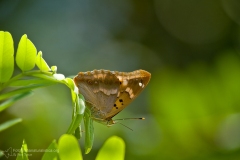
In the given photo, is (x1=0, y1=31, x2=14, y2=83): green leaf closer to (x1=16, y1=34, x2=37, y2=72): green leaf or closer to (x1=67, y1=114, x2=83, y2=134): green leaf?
(x1=16, y1=34, x2=37, y2=72): green leaf

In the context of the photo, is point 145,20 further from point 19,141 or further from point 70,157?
point 70,157

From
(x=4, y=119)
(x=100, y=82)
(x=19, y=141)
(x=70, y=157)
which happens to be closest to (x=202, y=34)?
(x=4, y=119)

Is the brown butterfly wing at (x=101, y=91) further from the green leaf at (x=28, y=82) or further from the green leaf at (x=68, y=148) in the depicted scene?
the green leaf at (x=68, y=148)

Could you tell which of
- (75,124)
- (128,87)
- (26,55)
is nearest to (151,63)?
(128,87)

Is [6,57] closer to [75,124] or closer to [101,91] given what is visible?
[75,124]

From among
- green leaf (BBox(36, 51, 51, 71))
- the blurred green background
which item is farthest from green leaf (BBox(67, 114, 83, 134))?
the blurred green background

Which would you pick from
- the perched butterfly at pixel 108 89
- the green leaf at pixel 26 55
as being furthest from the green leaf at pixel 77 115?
the perched butterfly at pixel 108 89

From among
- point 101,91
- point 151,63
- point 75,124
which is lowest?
point 151,63
